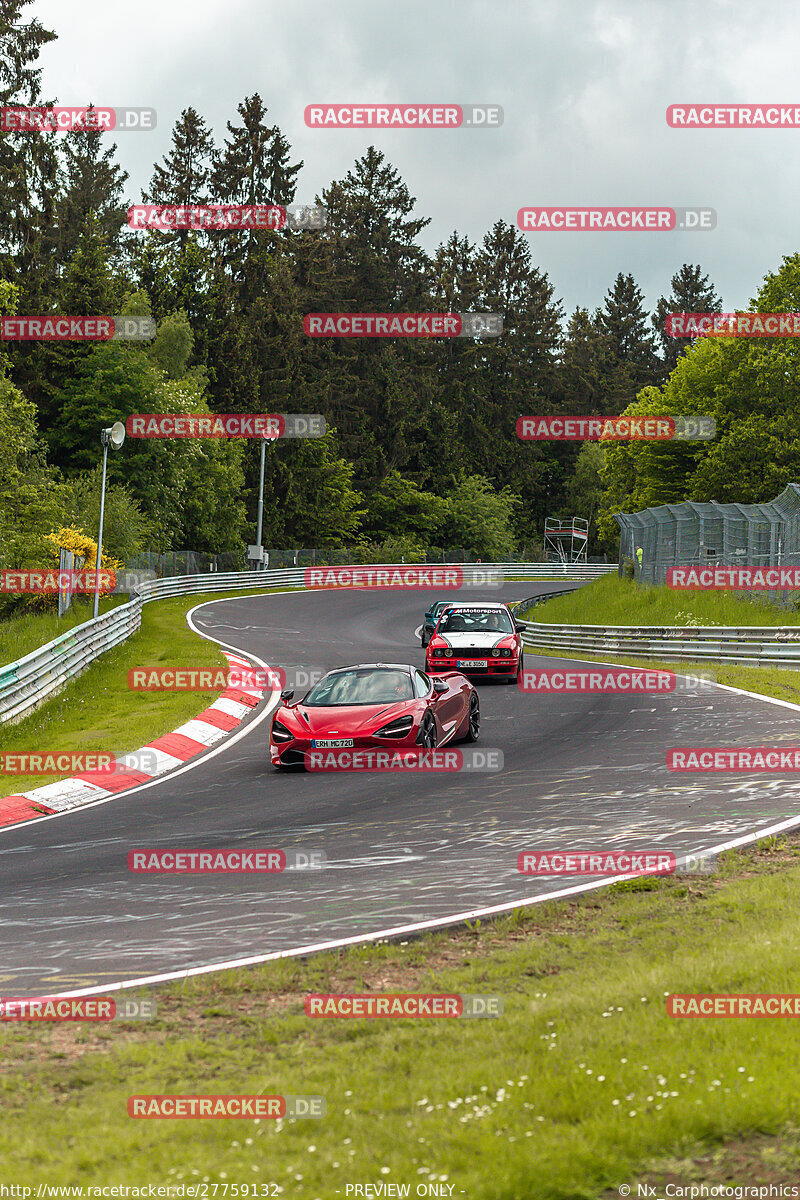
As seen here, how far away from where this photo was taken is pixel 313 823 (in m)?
11.1

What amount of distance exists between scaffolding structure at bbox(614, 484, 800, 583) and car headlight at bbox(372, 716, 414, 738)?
52.1 feet

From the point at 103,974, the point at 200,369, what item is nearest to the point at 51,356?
the point at 200,369

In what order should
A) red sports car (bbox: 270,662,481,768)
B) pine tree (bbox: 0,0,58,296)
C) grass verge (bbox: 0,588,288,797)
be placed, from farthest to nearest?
pine tree (bbox: 0,0,58,296), grass verge (bbox: 0,588,288,797), red sports car (bbox: 270,662,481,768)

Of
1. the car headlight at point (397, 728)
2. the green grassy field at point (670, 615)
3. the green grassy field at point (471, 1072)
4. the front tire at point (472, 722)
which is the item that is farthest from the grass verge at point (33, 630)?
the green grassy field at point (471, 1072)

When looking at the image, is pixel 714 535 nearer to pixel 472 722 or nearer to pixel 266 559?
pixel 472 722

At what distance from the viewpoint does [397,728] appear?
14.5m

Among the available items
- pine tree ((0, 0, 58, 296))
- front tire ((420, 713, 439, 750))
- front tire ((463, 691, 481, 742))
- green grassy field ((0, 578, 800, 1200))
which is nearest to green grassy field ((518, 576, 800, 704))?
front tire ((463, 691, 481, 742))

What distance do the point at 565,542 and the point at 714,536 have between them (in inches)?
3095

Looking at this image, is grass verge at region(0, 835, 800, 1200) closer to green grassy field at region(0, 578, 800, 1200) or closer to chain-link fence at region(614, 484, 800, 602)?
green grassy field at region(0, 578, 800, 1200)

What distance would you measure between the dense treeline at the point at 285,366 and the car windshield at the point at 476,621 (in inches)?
899

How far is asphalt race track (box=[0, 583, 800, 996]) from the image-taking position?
23.9 feet

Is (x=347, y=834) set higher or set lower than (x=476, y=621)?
lower

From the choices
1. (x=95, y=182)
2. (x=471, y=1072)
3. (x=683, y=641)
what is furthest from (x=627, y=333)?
(x=471, y=1072)

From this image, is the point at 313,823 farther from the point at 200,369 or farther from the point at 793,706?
the point at 200,369
